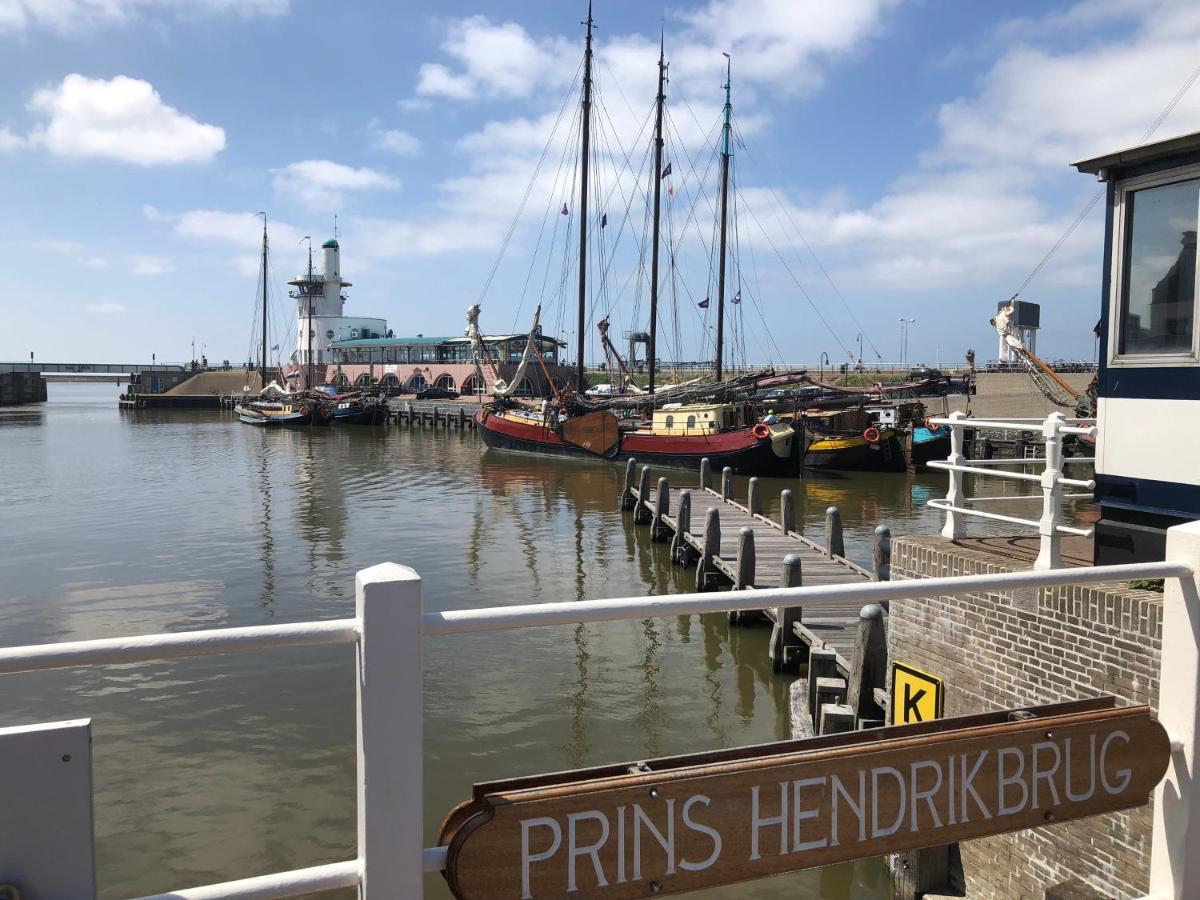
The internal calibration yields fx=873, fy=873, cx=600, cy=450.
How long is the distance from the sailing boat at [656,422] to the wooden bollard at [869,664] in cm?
2516

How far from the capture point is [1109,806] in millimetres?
2854

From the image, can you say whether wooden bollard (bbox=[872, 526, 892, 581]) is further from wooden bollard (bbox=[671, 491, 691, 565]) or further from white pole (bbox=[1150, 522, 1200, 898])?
white pole (bbox=[1150, 522, 1200, 898])

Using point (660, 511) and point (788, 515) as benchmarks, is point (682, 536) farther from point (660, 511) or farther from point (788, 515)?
point (660, 511)

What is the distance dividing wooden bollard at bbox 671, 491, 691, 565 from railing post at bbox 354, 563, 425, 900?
672 inches

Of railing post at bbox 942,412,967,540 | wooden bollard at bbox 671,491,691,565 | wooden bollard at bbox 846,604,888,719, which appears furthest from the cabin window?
wooden bollard at bbox 671,491,691,565

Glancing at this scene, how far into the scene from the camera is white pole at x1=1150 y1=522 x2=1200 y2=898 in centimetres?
289

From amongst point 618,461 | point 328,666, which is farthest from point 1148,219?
point 618,461

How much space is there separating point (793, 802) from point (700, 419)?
35.2 m

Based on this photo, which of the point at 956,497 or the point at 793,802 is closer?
the point at 793,802

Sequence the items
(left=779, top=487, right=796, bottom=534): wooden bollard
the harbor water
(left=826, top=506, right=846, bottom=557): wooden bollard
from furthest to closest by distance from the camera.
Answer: (left=779, top=487, right=796, bottom=534): wooden bollard → (left=826, top=506, right=846, bottom=557): wooden bollard → the harbor water

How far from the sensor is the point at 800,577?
40.7ft

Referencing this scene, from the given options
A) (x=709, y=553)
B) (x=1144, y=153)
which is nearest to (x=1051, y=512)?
(x=1144, y=153)

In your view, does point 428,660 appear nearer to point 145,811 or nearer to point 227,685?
point 227,685

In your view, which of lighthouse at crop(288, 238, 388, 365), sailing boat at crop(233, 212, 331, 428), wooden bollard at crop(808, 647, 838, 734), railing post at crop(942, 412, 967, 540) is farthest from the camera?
lighthouse at crop(288, 238, 388, 365)
